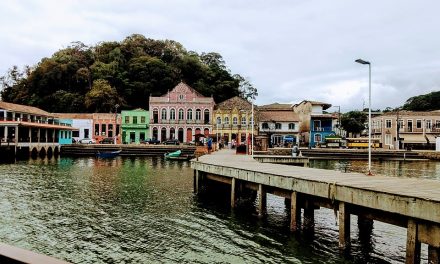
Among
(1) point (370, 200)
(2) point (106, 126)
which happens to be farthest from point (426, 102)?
(1) point (370, 200)

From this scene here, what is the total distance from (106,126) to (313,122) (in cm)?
4113

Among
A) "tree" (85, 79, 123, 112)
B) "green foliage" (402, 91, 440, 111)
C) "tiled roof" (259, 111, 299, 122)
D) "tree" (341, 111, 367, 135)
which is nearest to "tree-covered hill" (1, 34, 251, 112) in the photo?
"tree" (85, 79, 123, 112)

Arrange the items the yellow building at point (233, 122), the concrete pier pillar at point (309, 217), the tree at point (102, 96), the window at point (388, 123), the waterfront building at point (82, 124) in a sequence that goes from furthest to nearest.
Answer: the tree at point (102, 96) → the waterfront building at point (82, 124) → the yellow building at point (233, 122) → the window at point (388, 123) → the concrete pier pillar at point (309, 217)

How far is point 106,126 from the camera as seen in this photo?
269ft

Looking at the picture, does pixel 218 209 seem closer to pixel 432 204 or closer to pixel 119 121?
pixel 432 204

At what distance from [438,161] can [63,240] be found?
2296 inches

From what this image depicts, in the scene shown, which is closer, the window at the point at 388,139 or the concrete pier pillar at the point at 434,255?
the concrete pier pillar at the point at 434,255

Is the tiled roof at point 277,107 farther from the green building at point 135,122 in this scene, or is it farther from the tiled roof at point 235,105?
the green building at point 135,122

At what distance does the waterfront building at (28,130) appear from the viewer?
59750 mm

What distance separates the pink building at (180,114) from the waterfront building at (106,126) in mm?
7079

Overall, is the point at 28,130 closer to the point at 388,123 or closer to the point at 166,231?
the point at 166,231

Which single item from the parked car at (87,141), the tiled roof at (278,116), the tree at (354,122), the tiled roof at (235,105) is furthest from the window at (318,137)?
the parked car at (87,141)

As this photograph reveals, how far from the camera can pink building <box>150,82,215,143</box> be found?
79.8 m

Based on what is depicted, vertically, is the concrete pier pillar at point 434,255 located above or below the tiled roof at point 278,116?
below
